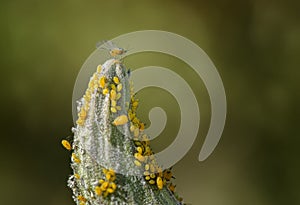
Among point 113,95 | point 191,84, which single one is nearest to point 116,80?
point 113,95

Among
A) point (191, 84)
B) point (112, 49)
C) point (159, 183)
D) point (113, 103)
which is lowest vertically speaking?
point (159, 183)

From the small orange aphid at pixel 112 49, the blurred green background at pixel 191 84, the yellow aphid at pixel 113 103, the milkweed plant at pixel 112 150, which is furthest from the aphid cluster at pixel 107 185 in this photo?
the blurred green background at pixel 191 84

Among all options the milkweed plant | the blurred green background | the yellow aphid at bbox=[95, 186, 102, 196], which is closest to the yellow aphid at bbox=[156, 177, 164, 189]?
the milkweed plant

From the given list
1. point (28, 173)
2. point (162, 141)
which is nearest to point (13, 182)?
point (28, 173)

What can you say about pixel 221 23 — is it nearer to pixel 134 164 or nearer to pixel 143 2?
pixel 143 2

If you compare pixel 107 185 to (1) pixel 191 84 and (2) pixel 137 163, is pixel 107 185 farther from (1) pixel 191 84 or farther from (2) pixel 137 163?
(1) pixel 191 84

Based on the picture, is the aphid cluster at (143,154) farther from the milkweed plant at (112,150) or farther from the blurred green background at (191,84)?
the blurred green background at (191,84)
